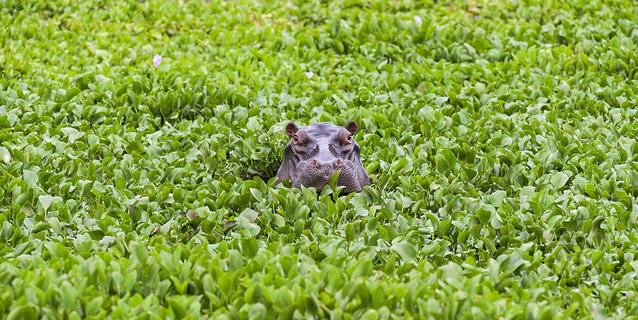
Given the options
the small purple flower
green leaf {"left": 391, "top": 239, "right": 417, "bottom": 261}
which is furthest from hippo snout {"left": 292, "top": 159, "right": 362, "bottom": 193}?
the small purple flower

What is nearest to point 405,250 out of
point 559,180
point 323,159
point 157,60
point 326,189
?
point 326,189

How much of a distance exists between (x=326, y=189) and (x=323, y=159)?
209 mm

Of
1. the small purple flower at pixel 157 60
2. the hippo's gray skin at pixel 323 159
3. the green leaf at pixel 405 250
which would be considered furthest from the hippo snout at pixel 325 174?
the small purple flower at pixel 157 60

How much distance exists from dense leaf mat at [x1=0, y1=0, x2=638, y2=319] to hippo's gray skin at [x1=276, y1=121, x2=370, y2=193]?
5.4 inches

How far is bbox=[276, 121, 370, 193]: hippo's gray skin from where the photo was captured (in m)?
5.68

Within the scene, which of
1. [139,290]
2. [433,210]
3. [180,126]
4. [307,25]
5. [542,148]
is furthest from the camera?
[307,25]

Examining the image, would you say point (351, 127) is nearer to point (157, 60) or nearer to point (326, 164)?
point (326, 164)

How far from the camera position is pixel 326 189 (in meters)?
5.61

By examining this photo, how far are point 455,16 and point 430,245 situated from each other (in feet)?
19.2

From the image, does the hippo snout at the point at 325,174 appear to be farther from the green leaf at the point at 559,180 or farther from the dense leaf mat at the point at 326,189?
the green leaf at the point at 559,180

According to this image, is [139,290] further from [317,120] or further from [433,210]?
[317,120]

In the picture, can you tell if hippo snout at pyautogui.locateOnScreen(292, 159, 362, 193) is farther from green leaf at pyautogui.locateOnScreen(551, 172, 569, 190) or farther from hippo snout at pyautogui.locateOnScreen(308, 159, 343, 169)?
green leaf at pyautogui.locateOnScreen(551, 172, 569, 190)

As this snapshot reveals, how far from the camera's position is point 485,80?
8.34 meters

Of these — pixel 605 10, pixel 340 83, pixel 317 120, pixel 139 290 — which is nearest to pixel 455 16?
pixel 605 10
